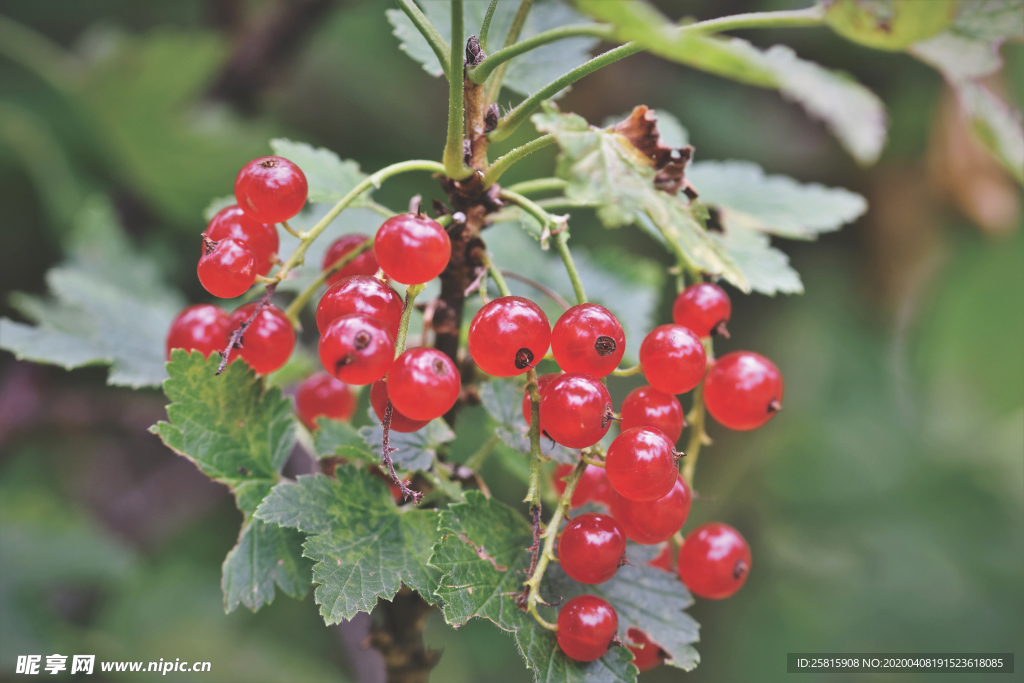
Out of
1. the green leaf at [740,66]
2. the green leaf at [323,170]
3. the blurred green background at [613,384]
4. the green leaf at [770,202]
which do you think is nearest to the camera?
the green leaf at [740,66]

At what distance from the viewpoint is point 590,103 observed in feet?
6.20

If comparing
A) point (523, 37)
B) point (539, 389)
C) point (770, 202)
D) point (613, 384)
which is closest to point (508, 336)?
point (539, 389)

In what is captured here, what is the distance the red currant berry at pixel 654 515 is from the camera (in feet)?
1.86

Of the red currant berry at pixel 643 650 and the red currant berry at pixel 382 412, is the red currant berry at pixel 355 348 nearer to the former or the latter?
the red currant berry at pixel 382 412

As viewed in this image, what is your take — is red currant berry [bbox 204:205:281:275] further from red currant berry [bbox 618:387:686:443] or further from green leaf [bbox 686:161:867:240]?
green leaf [bbox 686:161:867:240]

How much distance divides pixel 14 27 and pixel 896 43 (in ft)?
5.39

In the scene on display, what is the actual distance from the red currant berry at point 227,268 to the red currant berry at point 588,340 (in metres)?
0.26

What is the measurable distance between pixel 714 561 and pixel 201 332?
546 millimetres

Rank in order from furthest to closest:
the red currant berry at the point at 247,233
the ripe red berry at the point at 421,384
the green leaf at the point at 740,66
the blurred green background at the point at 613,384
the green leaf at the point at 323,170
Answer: the blurred green background at the point at 613,384 < the green leaf at the point at 323,170 < the red currant berry at the point at 247,233 < the ripe red berry at the point at 421,384 < the green leaf at the point at 740,66

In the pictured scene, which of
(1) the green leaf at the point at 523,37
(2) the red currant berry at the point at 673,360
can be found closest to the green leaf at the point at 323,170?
(1) the green leaf at the point at 523,37

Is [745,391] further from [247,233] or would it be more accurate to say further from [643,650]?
[247,233]

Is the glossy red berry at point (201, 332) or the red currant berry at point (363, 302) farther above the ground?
the red currant berry at point (363, 302)

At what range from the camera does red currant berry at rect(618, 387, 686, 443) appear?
1.97 ft

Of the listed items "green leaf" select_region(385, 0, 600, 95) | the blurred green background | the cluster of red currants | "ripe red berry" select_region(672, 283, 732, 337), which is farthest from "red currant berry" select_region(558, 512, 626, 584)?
the blurred green background
